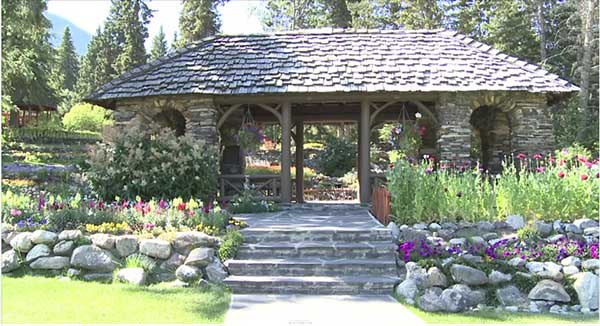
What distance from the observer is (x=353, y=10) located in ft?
85.6

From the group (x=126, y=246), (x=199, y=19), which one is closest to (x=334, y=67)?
(x=126, y=246)

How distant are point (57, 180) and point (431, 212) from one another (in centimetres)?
1209

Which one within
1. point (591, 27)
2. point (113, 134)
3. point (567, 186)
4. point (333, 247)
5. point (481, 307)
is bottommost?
point (481, 307)

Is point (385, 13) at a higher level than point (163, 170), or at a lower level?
higher

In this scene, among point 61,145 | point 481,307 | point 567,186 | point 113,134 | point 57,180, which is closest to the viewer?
point 481,307

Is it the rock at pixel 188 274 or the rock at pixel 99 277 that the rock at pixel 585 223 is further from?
the rock at pixel 99 277

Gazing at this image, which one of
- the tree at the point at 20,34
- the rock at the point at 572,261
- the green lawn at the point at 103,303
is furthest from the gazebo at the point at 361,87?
the green lawn at the point at 103,303

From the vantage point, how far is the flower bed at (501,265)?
6242 mm

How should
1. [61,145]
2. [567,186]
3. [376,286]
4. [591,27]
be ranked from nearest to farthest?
1. [376,286]
2. [567,186]
3. [591,27]
4. [61,145]

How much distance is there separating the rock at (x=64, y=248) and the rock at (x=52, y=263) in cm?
7

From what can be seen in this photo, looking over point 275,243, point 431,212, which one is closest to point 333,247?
point 275,243

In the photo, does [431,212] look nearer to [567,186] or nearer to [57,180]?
[567,186]

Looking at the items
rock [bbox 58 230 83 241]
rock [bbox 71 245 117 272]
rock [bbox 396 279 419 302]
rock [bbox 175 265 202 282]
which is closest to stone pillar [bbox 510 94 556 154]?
rock [bbox 396 279 419 302]

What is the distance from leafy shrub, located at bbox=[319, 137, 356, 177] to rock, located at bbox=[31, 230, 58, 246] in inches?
593
